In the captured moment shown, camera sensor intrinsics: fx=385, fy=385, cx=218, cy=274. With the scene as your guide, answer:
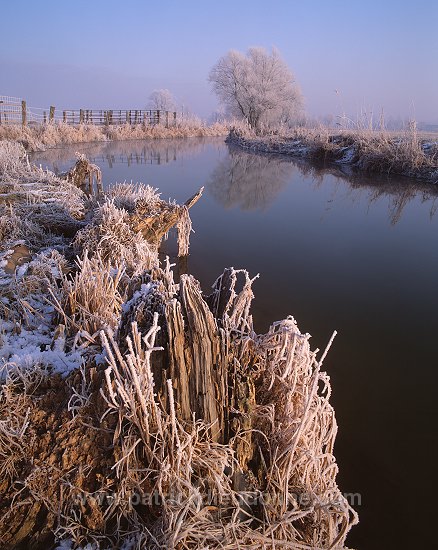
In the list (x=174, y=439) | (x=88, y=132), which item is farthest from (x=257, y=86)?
(x=174, y=439)

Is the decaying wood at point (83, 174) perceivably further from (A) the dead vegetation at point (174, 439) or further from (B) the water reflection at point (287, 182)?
(A) the dead vegetation at point (174, 439)

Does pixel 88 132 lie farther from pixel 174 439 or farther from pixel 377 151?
pixel 174 439

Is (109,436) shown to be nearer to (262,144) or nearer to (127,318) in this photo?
(127,318)

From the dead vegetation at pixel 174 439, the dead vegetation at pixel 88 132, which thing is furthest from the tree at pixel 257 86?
the dead vegetation at pixel 174 439

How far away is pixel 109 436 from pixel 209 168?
13.2 metres

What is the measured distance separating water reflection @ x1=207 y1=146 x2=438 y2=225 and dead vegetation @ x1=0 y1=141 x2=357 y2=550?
23.1 feet

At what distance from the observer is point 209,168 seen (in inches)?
558

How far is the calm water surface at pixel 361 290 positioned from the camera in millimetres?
2439

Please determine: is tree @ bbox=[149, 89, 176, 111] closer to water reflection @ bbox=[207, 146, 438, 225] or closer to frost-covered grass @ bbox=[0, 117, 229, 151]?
frost-covered grass @ bbox=[0, 117, 229, 151]

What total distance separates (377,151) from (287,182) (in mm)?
3626

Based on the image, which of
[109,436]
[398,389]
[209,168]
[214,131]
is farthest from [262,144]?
[109,436]

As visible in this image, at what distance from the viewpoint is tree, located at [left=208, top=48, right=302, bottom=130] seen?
3494 centimetres

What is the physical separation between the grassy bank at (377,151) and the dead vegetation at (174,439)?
1151cm

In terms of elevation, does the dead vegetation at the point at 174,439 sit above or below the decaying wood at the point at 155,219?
below
